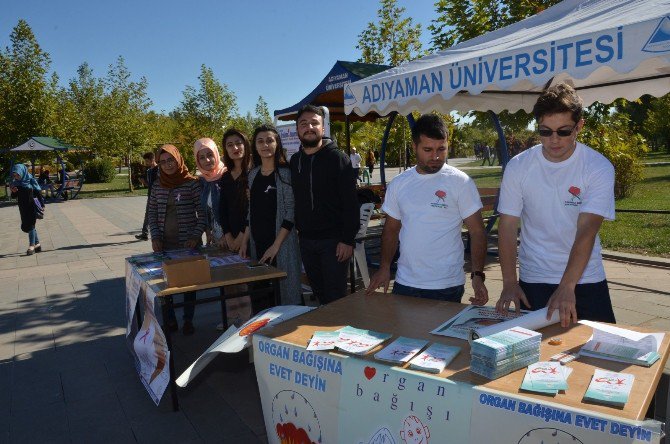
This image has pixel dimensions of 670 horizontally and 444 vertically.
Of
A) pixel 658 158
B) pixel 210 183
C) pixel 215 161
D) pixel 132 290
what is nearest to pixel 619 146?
pixel 215 161

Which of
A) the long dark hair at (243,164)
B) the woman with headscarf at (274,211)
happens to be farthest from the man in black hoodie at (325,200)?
the long dark hair at (243,164)

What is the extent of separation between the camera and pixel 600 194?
218 cm

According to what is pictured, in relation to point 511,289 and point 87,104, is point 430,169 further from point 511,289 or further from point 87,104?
point 87,104

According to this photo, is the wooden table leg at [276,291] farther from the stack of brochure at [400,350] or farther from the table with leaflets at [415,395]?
the stack of brochure at [400,350]

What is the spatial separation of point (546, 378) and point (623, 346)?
402 mm

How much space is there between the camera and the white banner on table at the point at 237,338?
2.30m

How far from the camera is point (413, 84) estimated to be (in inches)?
172

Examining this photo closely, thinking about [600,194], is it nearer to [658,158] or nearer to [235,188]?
[235,188]

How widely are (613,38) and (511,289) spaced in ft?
5.83

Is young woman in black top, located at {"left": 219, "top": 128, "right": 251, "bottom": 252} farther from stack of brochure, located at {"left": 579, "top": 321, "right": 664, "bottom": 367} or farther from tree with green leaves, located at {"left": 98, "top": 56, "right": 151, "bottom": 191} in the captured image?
tree with green leaves, located at {"left": 98, "top": 56, "right": 151, "bottom": 191}

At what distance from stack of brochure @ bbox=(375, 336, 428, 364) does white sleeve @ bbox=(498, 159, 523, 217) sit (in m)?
0.79

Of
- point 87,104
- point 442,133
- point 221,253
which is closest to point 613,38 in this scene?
point 442,133

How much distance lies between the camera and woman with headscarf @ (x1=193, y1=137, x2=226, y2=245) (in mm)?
4684

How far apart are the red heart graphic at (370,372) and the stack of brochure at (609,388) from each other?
2.32 feet
